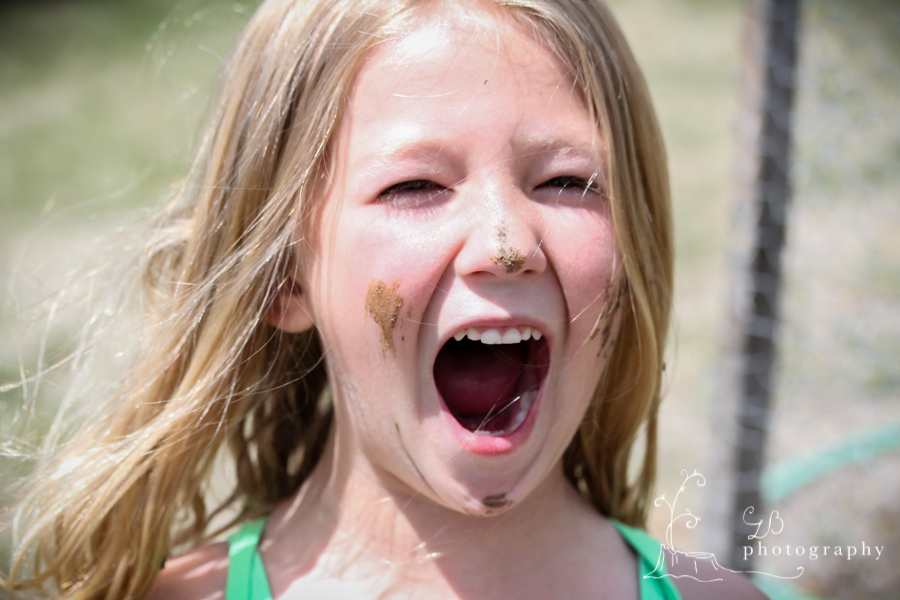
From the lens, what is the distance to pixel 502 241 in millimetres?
1262

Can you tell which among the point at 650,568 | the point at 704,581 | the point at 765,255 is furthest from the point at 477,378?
the point at 765,255

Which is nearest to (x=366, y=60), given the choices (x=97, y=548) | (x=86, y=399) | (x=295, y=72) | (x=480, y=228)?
(x=295, y=72)

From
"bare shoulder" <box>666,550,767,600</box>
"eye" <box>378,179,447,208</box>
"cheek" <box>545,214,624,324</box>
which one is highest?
"eye" <box>378,179,447,208</box>

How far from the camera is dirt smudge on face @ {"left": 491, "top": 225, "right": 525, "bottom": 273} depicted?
1257 millimetres

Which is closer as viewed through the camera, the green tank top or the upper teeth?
the upper teeth

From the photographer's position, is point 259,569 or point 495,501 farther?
point 259,569

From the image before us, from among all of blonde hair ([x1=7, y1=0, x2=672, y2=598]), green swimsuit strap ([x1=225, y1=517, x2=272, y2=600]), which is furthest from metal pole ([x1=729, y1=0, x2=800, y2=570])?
green swimsuit strap ([x1=225, y1=517, x2=272, y2=600])

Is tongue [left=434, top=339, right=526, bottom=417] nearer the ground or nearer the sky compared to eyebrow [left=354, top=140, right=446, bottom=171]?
nearer the ground

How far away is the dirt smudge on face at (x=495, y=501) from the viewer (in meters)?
1.34

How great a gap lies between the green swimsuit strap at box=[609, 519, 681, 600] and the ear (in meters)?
0.84

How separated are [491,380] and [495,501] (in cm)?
26

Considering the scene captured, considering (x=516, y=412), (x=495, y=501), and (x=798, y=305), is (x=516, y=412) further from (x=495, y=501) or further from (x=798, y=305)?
(x=798, y=305)

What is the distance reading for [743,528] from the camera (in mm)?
2648

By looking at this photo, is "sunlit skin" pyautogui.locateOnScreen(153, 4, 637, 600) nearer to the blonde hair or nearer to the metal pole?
the blonde hair
